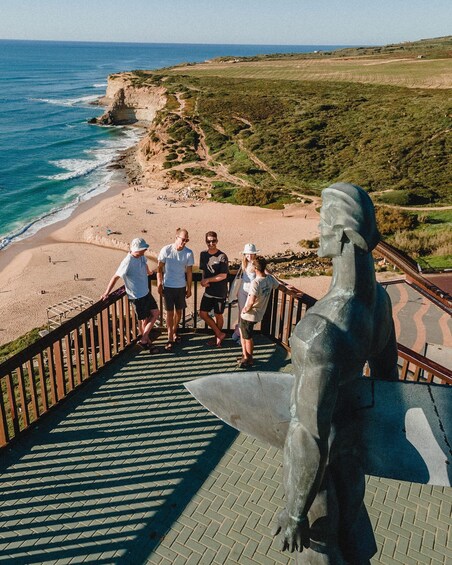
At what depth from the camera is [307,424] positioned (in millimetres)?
2168

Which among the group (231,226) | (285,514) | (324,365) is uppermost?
(324,365)

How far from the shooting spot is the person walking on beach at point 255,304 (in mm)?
6715

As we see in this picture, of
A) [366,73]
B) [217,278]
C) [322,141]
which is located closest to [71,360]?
[217,278]

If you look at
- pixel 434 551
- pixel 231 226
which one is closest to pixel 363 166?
pixel 231 226

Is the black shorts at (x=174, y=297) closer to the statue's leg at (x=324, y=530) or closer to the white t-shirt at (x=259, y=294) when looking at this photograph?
the white t-shirt at (x=259, y=294)

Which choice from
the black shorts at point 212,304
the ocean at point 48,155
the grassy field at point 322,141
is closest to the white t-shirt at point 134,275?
the black shorts at point 212,304

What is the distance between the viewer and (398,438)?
232 cm

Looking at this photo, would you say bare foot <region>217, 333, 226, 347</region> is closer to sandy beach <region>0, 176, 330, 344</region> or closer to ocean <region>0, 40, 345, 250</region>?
sandy beach <region>0, 176, 330, 344</region>

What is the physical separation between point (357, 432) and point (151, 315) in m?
5.43

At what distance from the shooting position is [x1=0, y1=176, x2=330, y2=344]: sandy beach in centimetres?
2114

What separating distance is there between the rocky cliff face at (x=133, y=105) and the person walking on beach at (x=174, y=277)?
6927 centimetres

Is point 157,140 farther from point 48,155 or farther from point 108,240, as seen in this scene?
point 108,240

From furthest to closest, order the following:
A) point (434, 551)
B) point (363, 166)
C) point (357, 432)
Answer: point (363, 166), point (434, 551), point (357, 432)

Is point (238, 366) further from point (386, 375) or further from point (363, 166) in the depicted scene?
point (363, 166)
